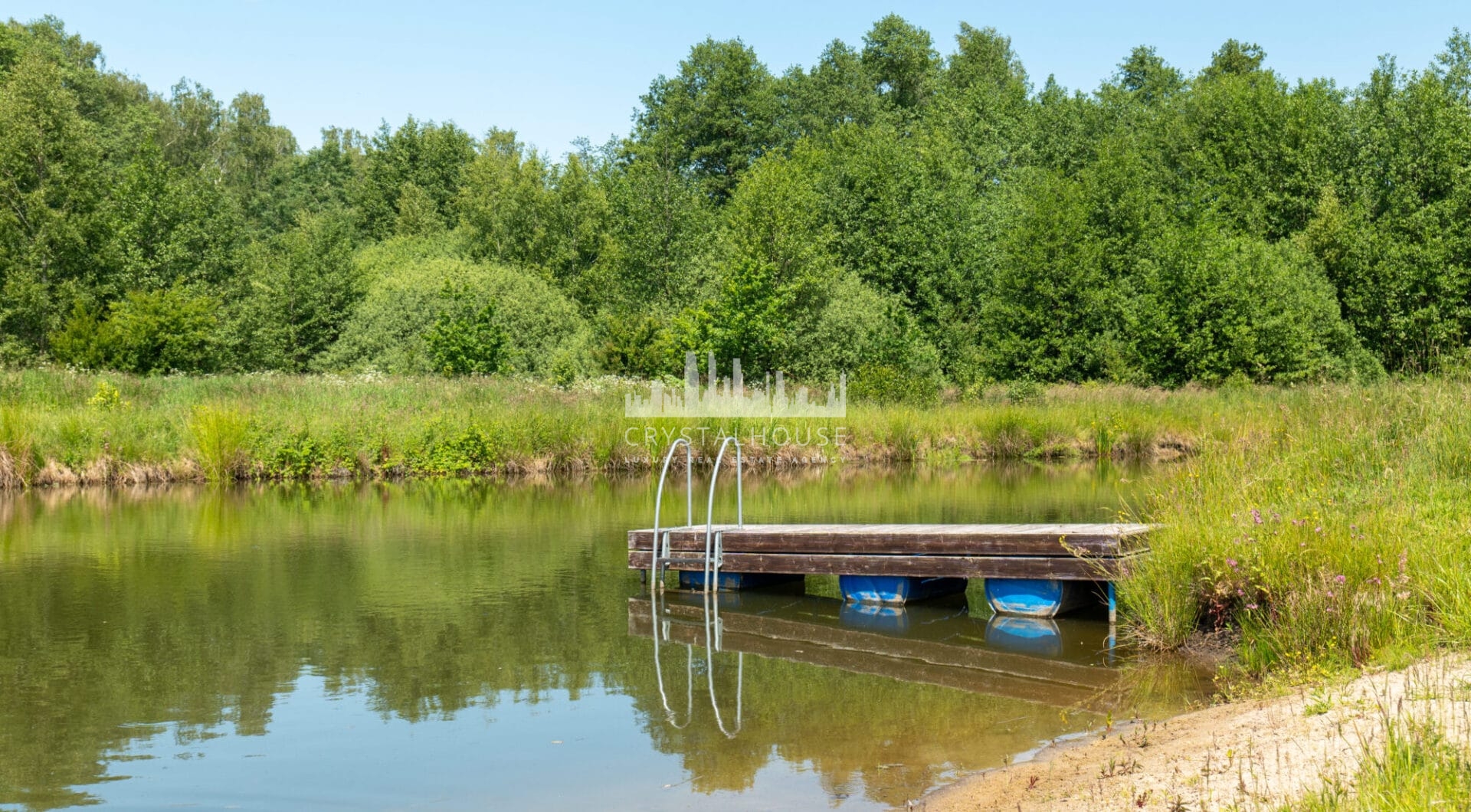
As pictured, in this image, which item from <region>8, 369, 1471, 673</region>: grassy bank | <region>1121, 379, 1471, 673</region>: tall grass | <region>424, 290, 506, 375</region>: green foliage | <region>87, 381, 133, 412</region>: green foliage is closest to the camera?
<region>1121, 379, 1471, 673</region>: tall grass

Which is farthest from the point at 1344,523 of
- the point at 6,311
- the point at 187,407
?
the point at 6,311

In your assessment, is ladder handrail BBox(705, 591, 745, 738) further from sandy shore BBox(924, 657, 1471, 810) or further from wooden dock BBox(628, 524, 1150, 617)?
sandy shore BBox(924, 657, 1471, 810)

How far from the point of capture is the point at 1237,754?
19.6 ft

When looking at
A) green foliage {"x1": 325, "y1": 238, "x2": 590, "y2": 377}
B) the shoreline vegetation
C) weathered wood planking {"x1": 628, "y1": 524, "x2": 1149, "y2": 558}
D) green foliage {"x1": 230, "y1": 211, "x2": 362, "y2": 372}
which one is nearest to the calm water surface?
weathered wood planking {"x1": 628, "y1": 524, "x2": 1149, "y2": 558}

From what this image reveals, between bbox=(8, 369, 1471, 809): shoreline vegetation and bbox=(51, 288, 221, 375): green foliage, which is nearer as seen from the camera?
bbox=(8, 369, 1471, 809): shoreline vegetation

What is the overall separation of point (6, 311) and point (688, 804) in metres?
44.4

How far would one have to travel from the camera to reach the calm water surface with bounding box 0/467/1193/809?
22.7 feet

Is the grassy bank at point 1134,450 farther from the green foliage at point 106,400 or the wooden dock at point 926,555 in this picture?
the wooden dock at point 926,555

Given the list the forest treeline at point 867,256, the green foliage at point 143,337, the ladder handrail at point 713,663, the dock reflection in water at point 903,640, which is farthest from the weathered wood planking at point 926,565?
the green foliage at point 143,337

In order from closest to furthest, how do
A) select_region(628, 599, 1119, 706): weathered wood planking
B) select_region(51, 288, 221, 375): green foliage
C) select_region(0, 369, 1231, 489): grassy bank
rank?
select_region(628, 599, 1119, 706): weathered wood planking → select_region(0, 369, 1231, 489): grassy bank → select_region(51, 288, 221, 375): green foliage

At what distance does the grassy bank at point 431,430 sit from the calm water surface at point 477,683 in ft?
28.4

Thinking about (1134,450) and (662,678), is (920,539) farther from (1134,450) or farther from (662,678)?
(1134,450)
